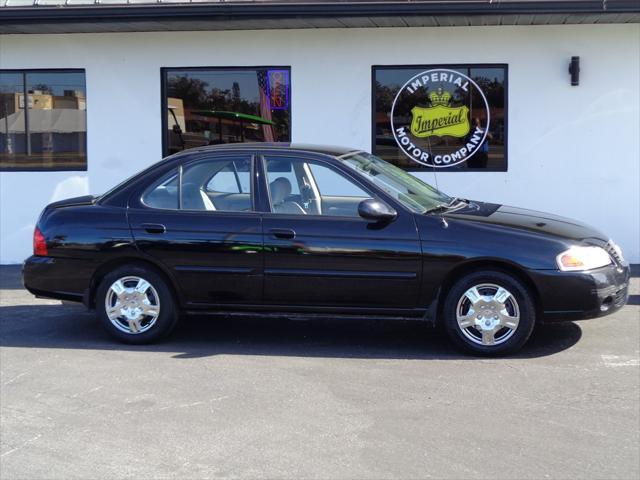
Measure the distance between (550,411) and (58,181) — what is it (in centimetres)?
814

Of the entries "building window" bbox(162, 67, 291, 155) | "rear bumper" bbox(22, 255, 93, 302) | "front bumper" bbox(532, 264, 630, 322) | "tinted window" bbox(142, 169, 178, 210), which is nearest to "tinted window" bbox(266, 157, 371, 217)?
"tinted window" bbox(142, 169, 178, 210)

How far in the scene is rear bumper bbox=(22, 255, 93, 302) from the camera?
751 centimetres

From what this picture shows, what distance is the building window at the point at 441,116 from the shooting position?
1124 centimetres

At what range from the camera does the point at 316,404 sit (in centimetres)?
593

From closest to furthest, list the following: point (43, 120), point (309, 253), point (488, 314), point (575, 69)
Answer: point (488, 314) < point (309, 253) < point (575, 69) < point (43, 120)

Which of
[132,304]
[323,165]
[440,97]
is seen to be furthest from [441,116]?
[132,304]

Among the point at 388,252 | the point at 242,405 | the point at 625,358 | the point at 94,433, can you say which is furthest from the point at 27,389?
the point at 625,358

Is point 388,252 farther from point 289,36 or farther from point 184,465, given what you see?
point 289,36

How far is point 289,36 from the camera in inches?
447

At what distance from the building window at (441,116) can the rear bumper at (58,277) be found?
5023mm

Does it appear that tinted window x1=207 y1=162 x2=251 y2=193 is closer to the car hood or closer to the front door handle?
the front door handle

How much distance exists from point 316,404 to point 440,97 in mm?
6334

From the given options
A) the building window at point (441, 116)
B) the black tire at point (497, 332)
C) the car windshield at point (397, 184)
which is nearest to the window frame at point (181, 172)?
the car windshield at point (397, 184)

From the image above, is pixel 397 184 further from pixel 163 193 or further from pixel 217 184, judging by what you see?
pixel 163 193
